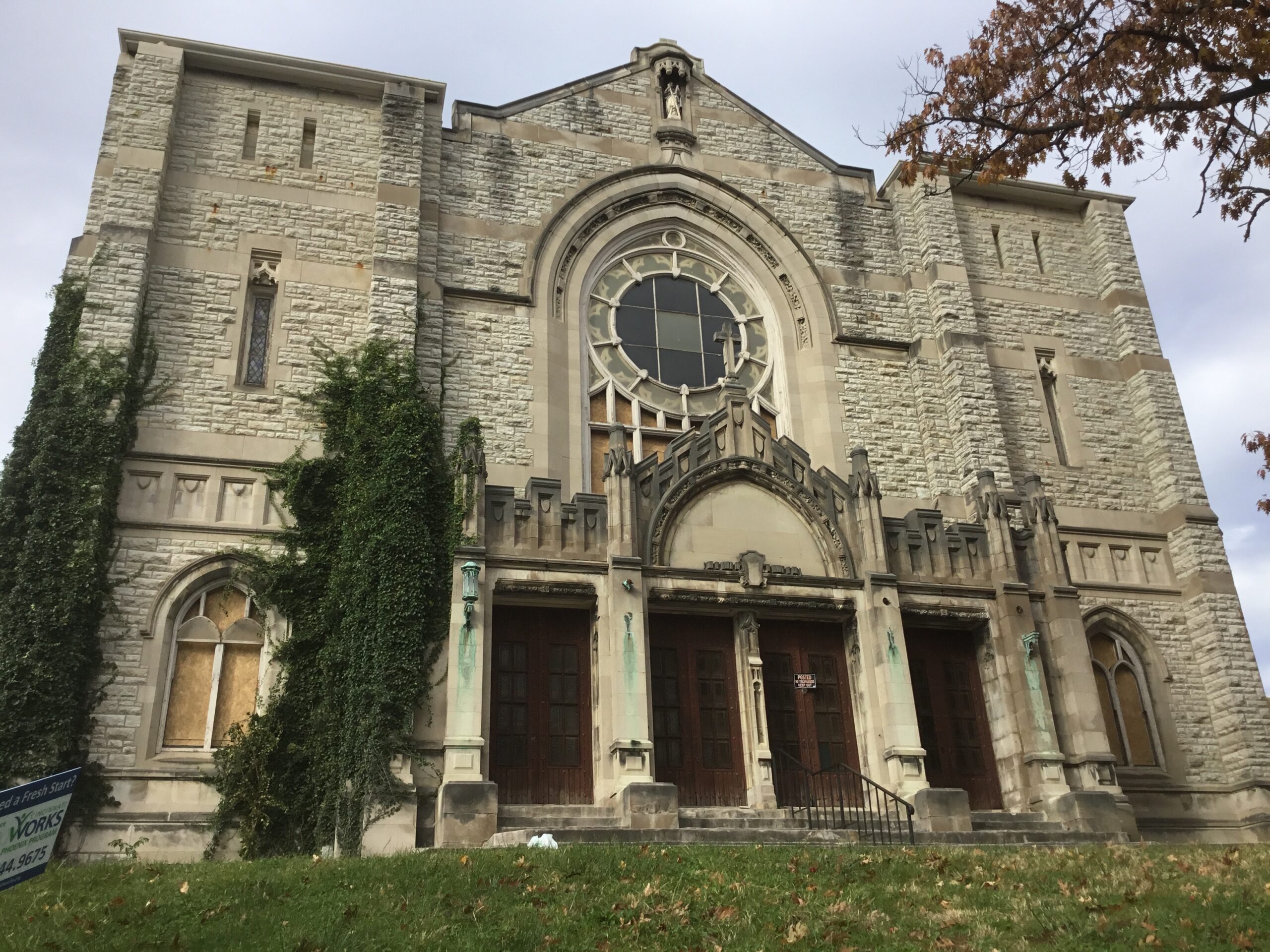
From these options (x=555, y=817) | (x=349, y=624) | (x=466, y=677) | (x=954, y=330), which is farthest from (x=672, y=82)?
(x=555, y=817)

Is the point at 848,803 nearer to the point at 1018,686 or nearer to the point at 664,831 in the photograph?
the point at 1018,686

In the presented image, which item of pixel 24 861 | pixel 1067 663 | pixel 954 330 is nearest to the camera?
pixel 24 861

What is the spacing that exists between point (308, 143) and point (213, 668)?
32.5 feet

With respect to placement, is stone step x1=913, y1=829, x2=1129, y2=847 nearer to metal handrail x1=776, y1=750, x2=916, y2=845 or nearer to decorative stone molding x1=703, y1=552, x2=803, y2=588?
metal handrail x1=776, y1=750, x2=916, y2=845

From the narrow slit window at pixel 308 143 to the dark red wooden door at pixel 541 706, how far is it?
9.71 meters

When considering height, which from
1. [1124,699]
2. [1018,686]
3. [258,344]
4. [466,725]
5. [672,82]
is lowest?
[466,725]

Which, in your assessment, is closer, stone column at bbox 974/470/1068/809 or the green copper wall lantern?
the green copper wall lantern

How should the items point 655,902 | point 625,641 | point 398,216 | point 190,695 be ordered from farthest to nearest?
point 398,216 < point 190,695 < point 625,641 < point 655,902

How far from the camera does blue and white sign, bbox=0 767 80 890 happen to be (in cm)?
698

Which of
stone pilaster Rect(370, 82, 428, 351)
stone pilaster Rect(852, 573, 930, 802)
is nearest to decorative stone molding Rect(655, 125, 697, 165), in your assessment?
stone pilaster Rect(370, 82, 428, 351)

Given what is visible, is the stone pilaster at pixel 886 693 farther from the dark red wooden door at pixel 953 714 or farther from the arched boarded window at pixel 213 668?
the arched boarded window at pixel 213 668

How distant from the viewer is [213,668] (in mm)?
16219

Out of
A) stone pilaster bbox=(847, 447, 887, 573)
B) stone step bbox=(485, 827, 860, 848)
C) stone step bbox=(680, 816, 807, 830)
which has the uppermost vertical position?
stone pilaster bbox=(847, 447, 887, 573)

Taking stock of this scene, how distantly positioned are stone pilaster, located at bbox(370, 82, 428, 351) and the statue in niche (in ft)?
16.2
